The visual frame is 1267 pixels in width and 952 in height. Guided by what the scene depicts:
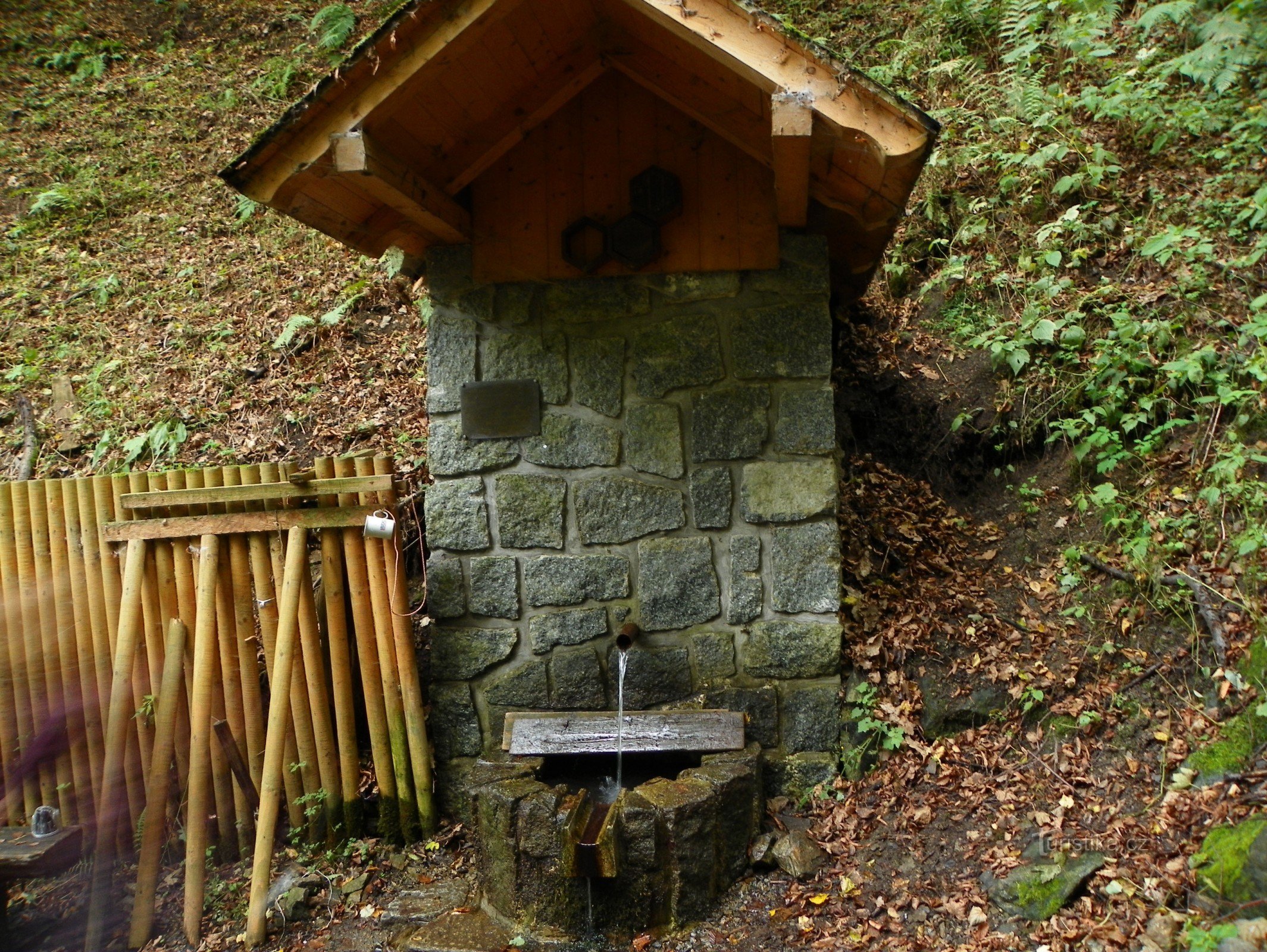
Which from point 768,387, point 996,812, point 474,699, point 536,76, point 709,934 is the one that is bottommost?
point 709,934

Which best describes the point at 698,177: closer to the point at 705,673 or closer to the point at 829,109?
the point at 829,109

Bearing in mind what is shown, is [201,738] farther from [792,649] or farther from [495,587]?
[792,649]

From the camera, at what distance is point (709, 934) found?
339 cm

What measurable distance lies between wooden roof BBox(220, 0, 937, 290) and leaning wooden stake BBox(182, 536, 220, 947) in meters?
1.73

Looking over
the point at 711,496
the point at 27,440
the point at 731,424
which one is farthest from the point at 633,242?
the point at 27,440

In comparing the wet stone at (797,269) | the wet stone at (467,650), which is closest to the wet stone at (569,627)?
the wet stone at (467,650)

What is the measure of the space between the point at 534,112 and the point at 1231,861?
13.5 feet

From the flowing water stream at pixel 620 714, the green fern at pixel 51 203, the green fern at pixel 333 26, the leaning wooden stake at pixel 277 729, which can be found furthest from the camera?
the green fern at pixel 333 26

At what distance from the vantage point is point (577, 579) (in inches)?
164

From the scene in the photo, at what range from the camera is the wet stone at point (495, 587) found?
420cm

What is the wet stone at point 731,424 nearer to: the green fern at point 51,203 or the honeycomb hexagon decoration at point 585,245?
the honeycomb hexagon decoration at point 585,245

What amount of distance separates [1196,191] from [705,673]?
462cm

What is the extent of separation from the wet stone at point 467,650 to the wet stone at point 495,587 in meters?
0.10

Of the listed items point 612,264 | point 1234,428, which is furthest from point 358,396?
point 1234,428
